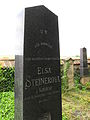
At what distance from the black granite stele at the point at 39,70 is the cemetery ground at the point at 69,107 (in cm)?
129

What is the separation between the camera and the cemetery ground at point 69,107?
3909 mm

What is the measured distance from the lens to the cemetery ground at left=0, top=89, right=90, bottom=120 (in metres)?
3.91

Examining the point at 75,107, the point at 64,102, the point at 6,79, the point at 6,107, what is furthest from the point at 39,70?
the point at 6,79

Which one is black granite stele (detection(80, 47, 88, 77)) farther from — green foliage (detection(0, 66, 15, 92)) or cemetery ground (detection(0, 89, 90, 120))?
green foliage (detection(0, 66, 15, 92))

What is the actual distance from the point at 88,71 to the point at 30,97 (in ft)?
21.6

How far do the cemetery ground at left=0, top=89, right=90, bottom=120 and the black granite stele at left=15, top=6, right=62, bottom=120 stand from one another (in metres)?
1.29

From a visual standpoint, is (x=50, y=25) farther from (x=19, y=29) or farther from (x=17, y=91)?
(x=17, y=91)

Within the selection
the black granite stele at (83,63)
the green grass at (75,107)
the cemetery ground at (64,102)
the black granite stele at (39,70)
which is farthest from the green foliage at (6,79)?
the black granite stele at (83,63)

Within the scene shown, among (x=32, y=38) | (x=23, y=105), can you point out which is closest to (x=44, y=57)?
(x=32, y=38)

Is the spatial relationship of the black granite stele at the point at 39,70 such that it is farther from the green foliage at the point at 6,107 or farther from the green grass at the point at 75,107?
the green grass at the point at 75,107

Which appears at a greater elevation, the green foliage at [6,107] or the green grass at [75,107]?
the green foliage at [6,107]

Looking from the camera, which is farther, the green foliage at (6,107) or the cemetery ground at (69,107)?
the cemetery ground at (69,107)

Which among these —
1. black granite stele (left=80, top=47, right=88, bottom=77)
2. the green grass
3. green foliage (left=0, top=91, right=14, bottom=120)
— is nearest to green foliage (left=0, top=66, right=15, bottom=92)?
green foliage (left=0, top=91, right=14, bottom=120)

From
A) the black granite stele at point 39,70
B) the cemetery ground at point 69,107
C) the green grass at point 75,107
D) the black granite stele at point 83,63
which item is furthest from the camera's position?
the black granite stele at point 83,63
